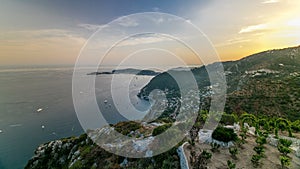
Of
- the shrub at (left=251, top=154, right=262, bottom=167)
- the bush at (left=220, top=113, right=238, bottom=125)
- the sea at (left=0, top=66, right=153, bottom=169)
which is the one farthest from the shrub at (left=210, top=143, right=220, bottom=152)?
the sea at (left=0, top=66, right=153, bottom=169)

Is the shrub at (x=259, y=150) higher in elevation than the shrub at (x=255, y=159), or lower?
higher

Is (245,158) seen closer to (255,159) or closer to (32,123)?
(255,159)

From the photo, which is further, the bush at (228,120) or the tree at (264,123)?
the bush at (228,120)

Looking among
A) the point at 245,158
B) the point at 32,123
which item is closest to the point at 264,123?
the point at 245,158

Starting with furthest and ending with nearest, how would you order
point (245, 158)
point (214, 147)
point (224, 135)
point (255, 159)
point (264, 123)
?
point (264, 123)
point (224, 135)
point (214, 147)
point (245, 158)
point (255, 159)

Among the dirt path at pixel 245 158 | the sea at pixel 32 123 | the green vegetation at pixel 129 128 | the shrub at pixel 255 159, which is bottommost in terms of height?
the sea at pixel 32 123

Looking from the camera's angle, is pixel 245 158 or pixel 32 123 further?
pixel 32 123

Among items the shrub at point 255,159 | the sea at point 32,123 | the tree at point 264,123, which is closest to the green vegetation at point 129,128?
the tree at point 264,123

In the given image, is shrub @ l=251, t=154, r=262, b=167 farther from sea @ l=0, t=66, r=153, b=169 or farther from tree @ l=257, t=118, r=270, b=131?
sea @ l=0, t=66, r=153, b=169

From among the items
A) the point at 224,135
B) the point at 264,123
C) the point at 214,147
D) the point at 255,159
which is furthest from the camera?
the point at 264,123

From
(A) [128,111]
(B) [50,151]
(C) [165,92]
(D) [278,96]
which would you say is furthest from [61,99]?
(D) [278,96]

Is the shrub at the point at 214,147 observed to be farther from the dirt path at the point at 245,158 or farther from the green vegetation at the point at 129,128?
the green vegetation at the point at 129,128

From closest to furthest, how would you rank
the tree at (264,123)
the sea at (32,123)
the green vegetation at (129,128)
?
the tree at (264,123) → the green vegetation at (129,128) → the sea at (32,123)

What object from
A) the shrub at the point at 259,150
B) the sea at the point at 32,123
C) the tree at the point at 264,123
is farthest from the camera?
Result: the sea at the point at 32,123
